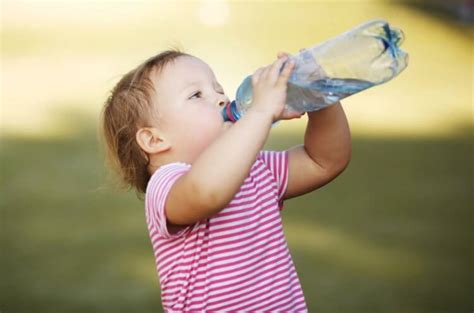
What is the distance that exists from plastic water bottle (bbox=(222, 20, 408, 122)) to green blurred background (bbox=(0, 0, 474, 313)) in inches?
25.7

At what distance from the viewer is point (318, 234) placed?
371 centimetres

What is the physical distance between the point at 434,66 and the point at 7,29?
3113mm

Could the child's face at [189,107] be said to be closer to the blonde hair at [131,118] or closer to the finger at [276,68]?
the blonde hair at [131,118]

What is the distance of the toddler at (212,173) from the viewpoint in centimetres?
173

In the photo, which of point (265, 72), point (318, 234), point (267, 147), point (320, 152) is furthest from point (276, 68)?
point (267, 147)

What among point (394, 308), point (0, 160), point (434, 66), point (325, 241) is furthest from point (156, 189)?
point (434, 66)

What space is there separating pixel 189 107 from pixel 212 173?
0.27m

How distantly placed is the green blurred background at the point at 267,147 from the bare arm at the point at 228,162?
0.67 metres

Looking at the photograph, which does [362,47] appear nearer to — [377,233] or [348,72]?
[348,72]

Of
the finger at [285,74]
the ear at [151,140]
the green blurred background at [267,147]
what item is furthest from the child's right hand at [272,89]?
the green blurred background at [267,147]

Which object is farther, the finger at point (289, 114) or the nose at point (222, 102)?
the nose at point (222, 102)

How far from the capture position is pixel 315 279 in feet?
11.1

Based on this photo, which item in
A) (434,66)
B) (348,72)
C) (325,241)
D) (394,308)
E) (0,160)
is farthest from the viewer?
(434,66)

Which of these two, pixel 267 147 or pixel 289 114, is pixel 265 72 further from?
pixel 267 147
